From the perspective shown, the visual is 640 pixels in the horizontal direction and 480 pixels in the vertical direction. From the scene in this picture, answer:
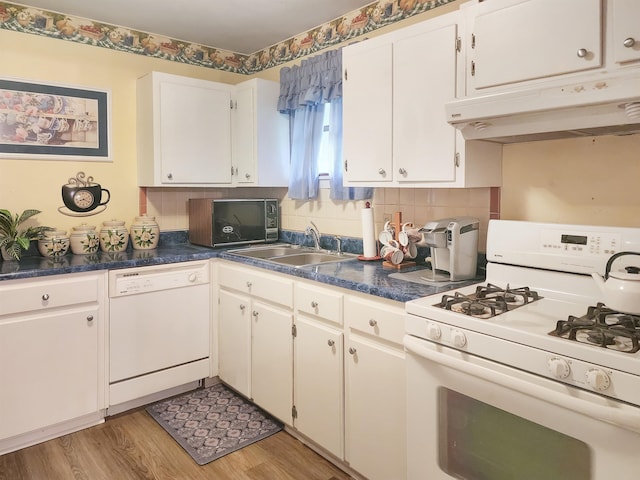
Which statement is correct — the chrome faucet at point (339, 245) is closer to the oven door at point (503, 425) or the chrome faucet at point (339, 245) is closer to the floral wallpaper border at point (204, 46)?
the floral wallpaper border at point (204, 46)

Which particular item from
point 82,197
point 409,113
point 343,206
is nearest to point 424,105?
point 409,113

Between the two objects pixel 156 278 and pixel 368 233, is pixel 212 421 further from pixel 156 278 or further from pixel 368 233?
pixel 368 233

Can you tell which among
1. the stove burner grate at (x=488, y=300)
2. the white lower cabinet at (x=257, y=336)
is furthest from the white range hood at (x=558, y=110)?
the white lower cabinet at (x=257, y=336)

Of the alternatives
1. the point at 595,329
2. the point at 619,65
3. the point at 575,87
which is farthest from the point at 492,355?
the point at 619,65

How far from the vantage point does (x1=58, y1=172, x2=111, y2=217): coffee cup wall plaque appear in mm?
2926

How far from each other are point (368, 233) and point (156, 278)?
4.06 ft

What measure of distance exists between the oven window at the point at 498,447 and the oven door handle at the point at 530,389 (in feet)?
0.41

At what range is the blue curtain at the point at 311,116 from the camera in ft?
9.41

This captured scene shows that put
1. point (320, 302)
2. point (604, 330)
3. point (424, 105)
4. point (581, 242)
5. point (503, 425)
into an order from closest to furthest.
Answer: point (604, 330), point (503, 425), point (581, 242), point (424, 105), point (320, 302)

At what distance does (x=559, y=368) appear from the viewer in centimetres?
128

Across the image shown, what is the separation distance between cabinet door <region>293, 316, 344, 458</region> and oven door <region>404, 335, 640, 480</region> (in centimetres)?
48

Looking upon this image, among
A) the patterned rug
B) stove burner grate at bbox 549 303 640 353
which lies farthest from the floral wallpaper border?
the patterned rug

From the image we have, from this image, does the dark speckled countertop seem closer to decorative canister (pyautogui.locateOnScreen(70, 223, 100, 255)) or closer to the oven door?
decorative canister (pyautogui.locateOnScreen(70, 223, 100, 255))

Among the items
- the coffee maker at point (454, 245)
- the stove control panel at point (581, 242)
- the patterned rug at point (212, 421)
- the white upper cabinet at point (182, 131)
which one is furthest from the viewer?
the white upper cabinet at point (182, 131)
